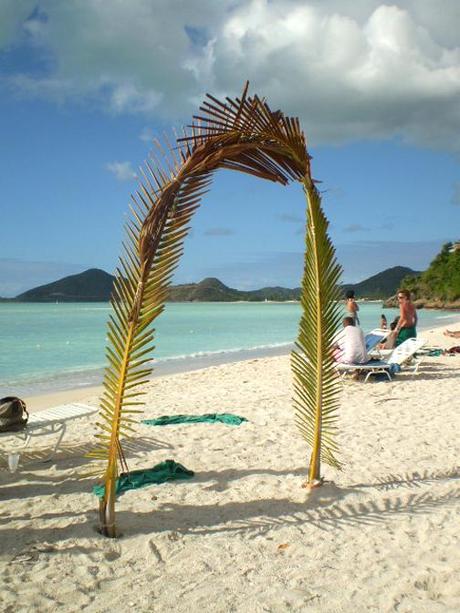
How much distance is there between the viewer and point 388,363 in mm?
9773

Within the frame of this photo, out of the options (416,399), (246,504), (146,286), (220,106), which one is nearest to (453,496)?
(246,504)

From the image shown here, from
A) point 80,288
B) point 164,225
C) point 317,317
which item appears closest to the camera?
point 164,225

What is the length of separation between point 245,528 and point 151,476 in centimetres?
119

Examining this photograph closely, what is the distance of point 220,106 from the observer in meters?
3.05

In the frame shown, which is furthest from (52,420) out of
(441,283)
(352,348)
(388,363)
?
(441,283)

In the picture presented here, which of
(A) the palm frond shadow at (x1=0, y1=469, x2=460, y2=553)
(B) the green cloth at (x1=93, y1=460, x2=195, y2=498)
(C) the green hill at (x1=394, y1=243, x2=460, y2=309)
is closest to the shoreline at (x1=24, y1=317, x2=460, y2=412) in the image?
(B) the green cloth at (x1=93, y1=460, x2=195, y2=498)

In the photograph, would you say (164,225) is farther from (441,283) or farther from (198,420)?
(441,283)

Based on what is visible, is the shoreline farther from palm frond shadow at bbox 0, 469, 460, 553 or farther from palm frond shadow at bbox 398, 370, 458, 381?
palm frond shadow at bbox 0, 469, 460, 553

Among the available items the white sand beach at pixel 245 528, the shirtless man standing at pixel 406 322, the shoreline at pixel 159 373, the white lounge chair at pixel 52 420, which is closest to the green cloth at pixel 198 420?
the white sand beach at pixel 245 528

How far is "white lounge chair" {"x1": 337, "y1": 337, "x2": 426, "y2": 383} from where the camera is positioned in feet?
30.6

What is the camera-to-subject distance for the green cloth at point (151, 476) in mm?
4309

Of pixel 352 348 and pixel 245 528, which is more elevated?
pixel 352 348

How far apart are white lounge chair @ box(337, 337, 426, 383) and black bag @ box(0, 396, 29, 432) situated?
225 inches

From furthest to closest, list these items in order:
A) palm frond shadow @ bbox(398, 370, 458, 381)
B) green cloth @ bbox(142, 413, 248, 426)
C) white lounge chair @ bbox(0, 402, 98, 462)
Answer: palm frond shadow @ bbox(398, 370, 458, 381), green cloth @ bbox(142, 413, 248, 426), white lounge chair @ bbox(0, 402, 98, 462)
